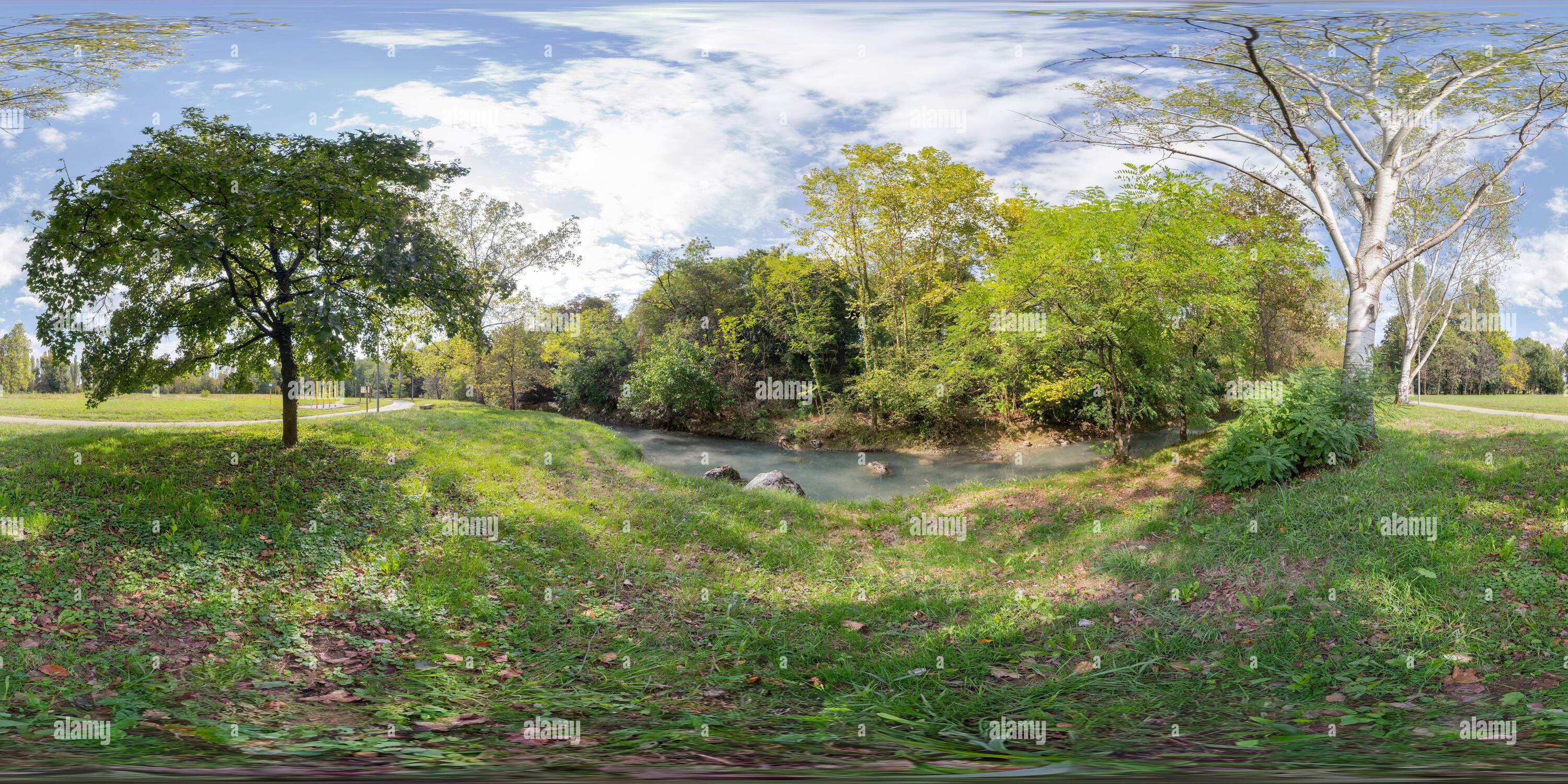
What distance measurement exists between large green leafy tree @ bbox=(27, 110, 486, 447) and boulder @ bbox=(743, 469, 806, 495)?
507 centimetres

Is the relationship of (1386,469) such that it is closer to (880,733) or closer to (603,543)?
(880,733)

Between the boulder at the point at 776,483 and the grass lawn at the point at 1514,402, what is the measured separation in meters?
13.2

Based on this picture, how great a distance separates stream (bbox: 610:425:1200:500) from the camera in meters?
11.1

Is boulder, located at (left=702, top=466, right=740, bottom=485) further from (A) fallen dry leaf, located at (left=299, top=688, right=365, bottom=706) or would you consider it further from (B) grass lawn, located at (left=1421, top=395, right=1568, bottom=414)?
(B) grass lawn, located at (left=1421, top=395, right=1568, bottom=414)

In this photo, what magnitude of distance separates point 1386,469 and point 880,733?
19.0 feet

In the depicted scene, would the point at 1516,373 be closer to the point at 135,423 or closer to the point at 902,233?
the point at 902,233

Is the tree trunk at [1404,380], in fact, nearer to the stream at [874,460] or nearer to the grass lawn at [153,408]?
the stream at [874,460]

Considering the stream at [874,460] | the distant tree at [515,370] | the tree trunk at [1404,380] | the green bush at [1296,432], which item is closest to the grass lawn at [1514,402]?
the tree trunk at [1404,380]

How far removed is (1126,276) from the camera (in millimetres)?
7492

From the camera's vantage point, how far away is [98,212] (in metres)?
4.22

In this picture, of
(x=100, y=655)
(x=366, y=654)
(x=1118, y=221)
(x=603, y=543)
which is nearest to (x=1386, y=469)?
(x=1118, y=221)

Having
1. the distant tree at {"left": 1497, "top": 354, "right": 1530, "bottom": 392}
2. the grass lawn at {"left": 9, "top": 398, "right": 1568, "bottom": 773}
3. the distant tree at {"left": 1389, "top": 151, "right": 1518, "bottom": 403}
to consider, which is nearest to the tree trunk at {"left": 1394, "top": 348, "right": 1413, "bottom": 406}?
the distant tree at {"left": 1389, "top": 151, "right": 1518, "bottom": 403}

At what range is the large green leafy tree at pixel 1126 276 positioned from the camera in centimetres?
734

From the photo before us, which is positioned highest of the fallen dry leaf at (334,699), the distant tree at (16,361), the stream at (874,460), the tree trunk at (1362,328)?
the tree trunk at (1362,328)
